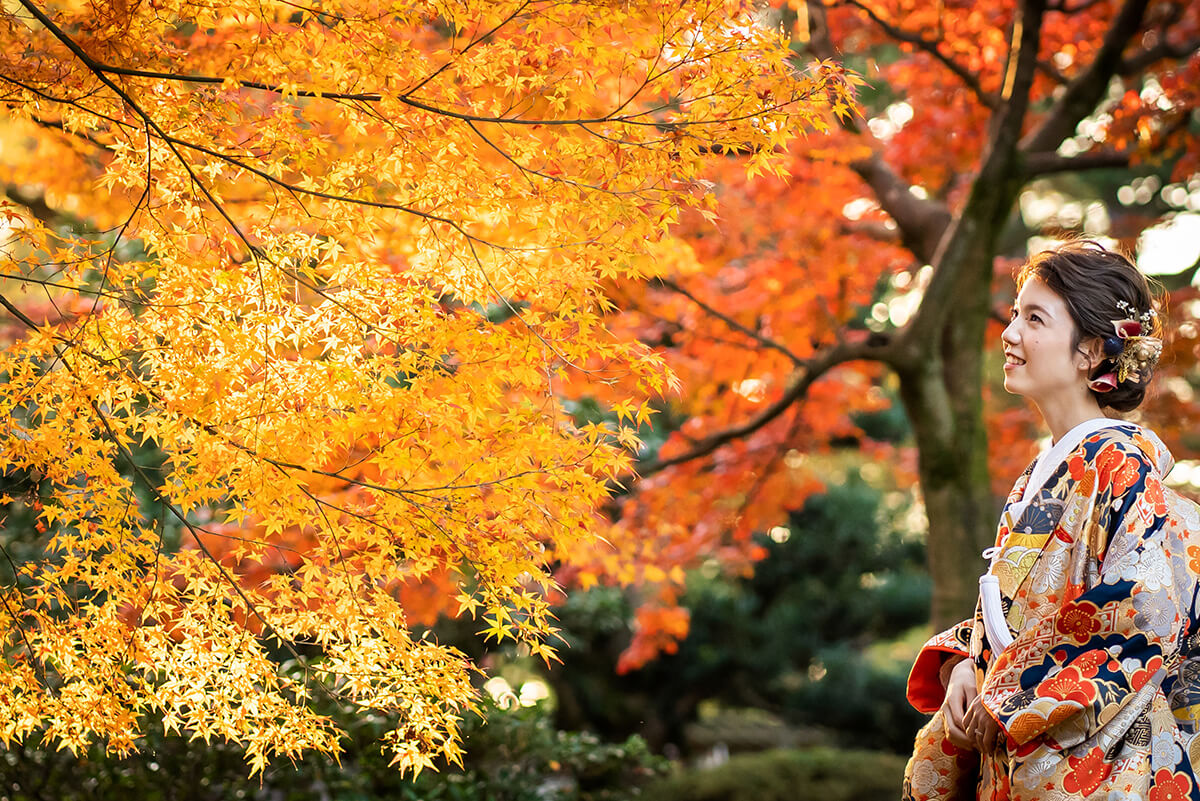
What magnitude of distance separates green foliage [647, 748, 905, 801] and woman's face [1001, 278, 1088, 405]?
→ 4172 millimetres

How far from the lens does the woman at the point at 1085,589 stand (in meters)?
1.66

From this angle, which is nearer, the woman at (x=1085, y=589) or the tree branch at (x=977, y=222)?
the woman at (x=1085, y=589)

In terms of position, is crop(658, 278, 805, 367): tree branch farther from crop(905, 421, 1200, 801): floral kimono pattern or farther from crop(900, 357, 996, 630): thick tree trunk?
crop(905, 421, 1200, 801): floral kimono pattern

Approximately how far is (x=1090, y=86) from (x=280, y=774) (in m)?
4.63

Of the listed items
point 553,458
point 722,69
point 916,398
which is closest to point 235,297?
point 553,458

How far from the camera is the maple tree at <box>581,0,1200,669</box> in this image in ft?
15.2

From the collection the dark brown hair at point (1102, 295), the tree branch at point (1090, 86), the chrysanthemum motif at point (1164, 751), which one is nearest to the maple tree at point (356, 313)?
the dark brown hair at point (1102, 295)

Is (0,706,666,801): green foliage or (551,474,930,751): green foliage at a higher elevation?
(551,474,930,751): green foliage

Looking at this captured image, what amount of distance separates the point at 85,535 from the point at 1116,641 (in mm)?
2178

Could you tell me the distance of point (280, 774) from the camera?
3447 mm

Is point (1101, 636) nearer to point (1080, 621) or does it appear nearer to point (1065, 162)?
point (1080, 621)

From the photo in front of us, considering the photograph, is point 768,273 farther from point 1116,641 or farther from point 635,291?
point 1116,641

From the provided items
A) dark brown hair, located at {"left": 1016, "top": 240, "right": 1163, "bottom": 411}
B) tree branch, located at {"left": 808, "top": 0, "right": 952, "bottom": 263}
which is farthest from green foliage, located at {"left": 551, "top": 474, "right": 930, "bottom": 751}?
dark brown hair, located at {"left": 1016, "top": 240, "right": 1163, "bottom": 411}

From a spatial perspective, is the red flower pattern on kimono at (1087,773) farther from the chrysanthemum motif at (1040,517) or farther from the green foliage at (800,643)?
the green foliage at (800,643)
